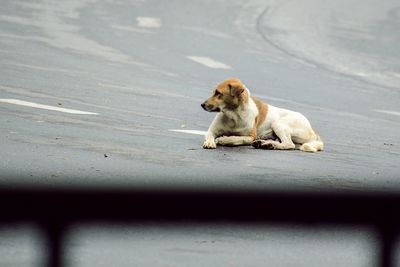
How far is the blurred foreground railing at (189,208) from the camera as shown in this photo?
2032 mm

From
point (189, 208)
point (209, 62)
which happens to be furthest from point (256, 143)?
point (209, 62)

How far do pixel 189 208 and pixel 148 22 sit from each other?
2549 cm

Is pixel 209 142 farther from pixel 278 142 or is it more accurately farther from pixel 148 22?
pixel 148 22

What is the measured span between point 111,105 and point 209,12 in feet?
57.0

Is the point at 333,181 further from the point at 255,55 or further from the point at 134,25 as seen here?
the point at 134,25

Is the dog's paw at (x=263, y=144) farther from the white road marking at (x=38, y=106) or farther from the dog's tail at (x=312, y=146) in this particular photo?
the white road marking at (x=38, y=106)

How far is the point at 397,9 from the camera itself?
120 ft

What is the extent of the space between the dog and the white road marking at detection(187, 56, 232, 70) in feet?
32.1

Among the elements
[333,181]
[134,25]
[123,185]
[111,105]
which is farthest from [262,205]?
[134,25]

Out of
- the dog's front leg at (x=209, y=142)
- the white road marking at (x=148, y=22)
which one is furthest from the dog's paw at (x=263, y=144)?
the white road marking at (x=148, y=22)

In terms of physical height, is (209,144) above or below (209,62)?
below

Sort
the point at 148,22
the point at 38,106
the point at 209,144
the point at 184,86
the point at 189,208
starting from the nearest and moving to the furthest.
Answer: the point at 189,208
the point at 209,144
the point at 38,106
the point at 184,86
the point at 148,22

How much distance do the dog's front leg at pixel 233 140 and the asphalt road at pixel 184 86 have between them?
0.09 m

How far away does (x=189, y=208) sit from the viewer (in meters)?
2.09
